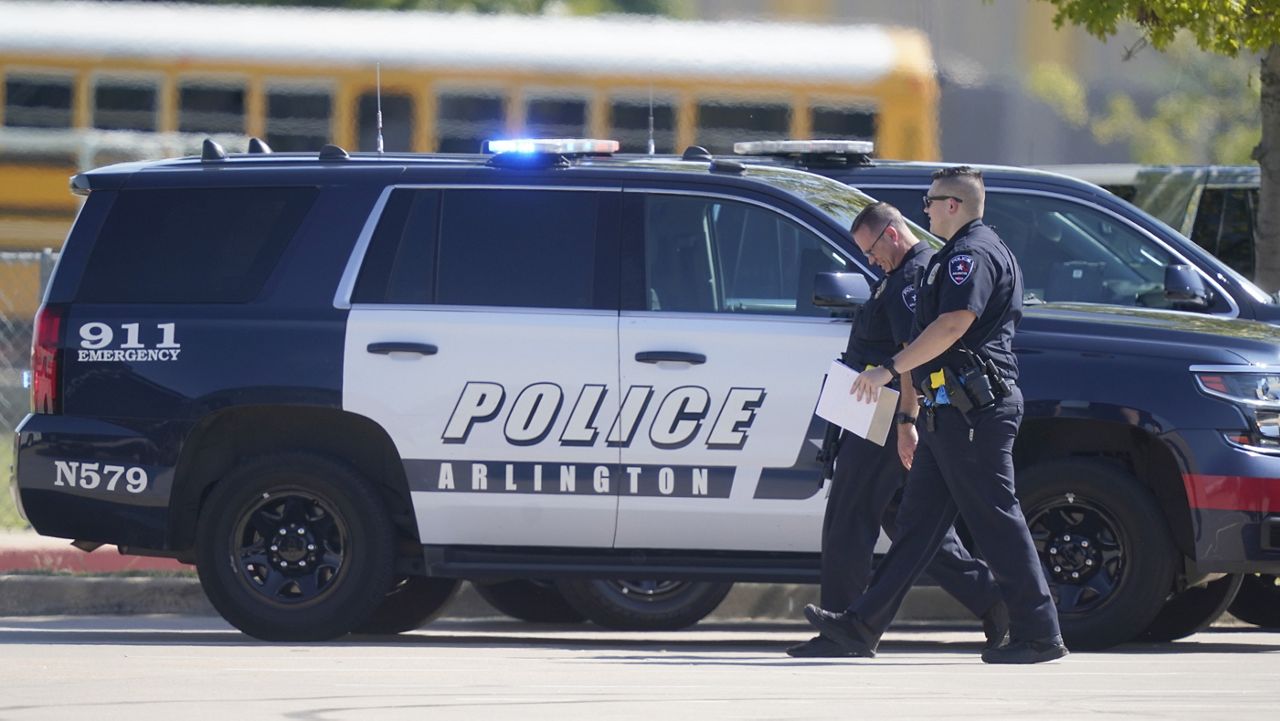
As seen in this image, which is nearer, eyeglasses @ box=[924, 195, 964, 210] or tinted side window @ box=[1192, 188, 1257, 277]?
eyeglasses @ box=[924, 195, 964, 210]

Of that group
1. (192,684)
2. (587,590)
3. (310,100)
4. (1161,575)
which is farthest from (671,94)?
(192,684)

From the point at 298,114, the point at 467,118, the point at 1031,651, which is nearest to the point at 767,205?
the point at 1031,651

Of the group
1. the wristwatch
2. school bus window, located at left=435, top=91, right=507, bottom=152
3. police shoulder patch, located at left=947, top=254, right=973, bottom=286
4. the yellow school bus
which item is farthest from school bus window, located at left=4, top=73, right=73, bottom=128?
police shoulder patch, located at left=947, top=254, right=973, bottom=286

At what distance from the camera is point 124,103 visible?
2000cm

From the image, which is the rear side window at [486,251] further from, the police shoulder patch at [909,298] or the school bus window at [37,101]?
the school bus window at [37,101]

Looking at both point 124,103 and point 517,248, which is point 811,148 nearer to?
point 517,248

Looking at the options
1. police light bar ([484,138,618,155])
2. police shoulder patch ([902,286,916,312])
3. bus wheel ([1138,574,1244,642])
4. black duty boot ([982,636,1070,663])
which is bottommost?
bus wheel ([1138,574,1244,642])

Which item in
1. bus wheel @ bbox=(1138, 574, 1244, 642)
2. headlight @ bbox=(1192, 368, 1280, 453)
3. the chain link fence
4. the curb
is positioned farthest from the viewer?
the chain link fence

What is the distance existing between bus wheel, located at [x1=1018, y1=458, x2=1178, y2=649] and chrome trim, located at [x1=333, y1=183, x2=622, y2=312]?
6.68 ft

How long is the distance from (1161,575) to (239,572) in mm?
3500

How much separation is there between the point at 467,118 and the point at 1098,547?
12.3m

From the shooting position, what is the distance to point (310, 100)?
65.5 feet

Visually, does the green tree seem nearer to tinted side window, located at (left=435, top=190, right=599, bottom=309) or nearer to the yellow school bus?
tinted side window, located at (left=435, top=190, right=599, bottom=309)

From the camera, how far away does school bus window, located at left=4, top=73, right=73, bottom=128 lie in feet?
65.5
